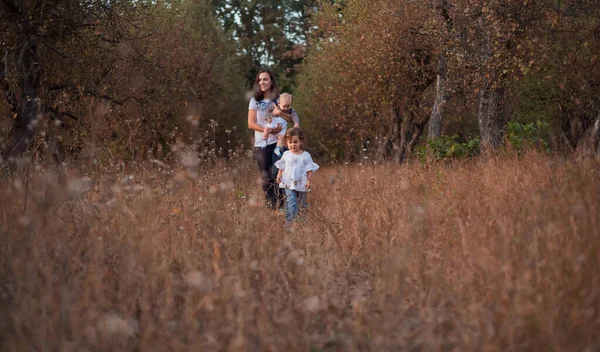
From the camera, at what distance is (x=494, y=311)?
3.62 meters

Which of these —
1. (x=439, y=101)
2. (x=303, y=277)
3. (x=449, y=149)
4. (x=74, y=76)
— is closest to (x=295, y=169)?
(x=303, y=277)

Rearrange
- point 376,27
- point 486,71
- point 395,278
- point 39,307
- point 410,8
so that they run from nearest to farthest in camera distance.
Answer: point 39,307 → point 395,278 → point 486,71 → point 410,8 → point 376,27

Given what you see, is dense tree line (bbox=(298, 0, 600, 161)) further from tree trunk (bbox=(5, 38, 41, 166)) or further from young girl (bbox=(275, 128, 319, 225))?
tree trunk (bbox=(5, 38, 41, 166))

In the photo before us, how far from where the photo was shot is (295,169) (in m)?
7.73

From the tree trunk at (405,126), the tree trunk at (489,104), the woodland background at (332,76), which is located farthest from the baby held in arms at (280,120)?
the tree trunk at (405,126)

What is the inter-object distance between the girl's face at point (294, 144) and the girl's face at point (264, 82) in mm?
1114

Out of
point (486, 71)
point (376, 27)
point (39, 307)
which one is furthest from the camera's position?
point (376, 27)

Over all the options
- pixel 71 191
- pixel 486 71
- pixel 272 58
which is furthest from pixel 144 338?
pixel 272 58

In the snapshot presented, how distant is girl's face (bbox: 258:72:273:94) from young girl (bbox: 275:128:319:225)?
100cm

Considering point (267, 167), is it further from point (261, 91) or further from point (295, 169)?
point (261, 91)

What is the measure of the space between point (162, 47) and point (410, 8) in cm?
955

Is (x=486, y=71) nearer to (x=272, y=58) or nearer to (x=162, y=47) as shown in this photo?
(x=162, y=47)

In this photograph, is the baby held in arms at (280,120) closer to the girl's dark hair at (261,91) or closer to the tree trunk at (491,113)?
the girl's dark hair at (261,91)

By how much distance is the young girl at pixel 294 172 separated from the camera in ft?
25.0
